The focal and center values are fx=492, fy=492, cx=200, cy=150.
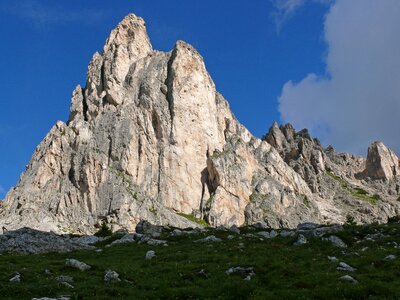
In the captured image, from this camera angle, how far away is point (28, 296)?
87.9 feet

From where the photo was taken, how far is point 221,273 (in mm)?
33312

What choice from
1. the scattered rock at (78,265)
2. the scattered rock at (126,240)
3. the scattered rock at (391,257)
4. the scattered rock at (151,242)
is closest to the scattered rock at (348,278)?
the scattered rock at (391,257)

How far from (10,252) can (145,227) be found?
26724 mm

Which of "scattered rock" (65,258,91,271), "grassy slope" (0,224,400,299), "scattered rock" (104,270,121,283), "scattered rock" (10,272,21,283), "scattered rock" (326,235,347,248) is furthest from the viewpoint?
"scattered rock" (326,235,347,248)

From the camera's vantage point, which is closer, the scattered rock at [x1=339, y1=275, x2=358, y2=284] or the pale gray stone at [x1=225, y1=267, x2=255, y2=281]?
the scattered rock at [x1=339, y1=275, x2=358, y2=284]

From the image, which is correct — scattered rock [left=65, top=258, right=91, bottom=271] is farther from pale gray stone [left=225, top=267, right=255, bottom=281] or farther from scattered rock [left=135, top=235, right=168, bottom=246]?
scattered rock [left=135, top=235, right=168, bottom=246]

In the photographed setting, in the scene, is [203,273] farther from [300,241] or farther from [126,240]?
[126,240]

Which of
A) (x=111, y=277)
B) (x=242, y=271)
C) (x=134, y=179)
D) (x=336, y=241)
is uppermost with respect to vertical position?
(x=134, y=179)

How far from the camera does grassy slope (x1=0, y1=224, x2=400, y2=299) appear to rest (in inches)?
1089

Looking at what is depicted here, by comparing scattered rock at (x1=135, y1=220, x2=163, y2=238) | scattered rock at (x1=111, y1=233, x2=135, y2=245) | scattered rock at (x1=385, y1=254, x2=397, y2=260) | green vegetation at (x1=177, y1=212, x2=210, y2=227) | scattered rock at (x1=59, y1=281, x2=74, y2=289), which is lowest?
scattered rock at (x1=59, y1=281, x2=74, y2=289)

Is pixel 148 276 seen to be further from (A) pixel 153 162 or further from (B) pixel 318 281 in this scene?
(A) pixel 153 162

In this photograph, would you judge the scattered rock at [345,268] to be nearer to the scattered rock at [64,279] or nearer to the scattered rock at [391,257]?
the scattered rock at [391,257]

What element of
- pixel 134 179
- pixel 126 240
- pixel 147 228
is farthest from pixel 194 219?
pixel 126 240

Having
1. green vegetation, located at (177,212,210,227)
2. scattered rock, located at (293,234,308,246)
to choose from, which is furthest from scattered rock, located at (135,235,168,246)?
green vegetation, located at (177,212,210,227)
